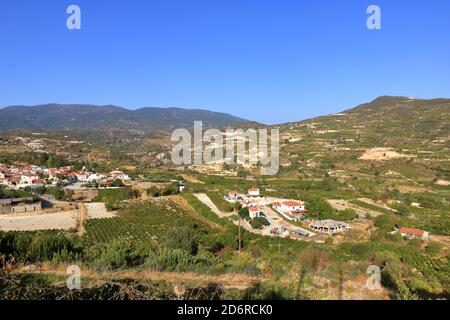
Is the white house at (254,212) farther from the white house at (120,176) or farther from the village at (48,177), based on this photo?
the white house at (120,176)

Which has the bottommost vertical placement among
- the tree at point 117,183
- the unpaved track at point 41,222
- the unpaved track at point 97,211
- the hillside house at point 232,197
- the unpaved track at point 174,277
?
the unpaved track at point 97,211

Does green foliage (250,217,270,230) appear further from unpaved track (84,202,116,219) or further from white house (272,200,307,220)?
unpaved track (84,202,116,219)

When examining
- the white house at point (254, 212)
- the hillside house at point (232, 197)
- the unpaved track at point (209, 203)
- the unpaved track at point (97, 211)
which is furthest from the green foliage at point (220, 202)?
the unpaved track at point (97, 211)

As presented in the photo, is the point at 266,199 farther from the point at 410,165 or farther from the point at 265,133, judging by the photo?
the point at 265,133

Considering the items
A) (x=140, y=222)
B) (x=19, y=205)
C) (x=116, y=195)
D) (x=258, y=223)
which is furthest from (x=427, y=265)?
(x=19, y=205)

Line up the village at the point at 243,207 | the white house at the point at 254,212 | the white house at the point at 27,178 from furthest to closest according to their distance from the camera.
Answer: the white house at the point at 27,178, the white house at the point at 254,212, the village at the point at 243,207

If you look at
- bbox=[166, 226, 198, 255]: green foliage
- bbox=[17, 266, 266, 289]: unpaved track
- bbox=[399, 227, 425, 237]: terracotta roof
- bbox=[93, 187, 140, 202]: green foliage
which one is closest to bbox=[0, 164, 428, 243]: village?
bbox=[399, 227, 425, 237]: terracotta roof

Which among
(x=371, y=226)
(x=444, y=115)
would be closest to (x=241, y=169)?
(x=371, y=226)
